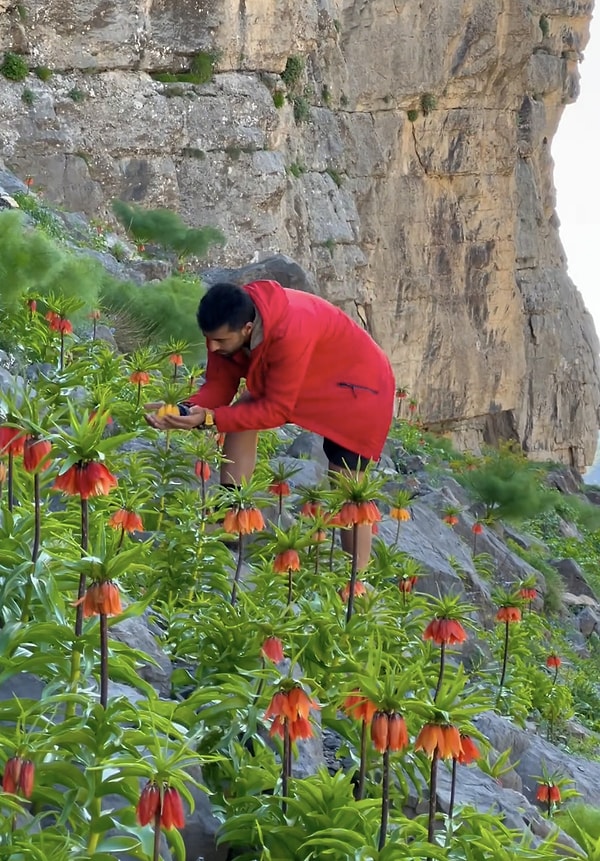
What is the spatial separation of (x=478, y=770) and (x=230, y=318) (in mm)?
1976

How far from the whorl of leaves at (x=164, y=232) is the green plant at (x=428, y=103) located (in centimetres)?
1327

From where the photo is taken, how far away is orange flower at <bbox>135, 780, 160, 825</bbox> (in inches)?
83.2

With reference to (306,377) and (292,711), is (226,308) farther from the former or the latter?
(292,711)

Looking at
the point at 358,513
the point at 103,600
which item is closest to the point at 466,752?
the point at 358,513

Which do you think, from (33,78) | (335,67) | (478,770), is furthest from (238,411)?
(335,67)

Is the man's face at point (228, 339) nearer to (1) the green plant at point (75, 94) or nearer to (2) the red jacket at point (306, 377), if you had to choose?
(2) the red jacket at point (306, 377)

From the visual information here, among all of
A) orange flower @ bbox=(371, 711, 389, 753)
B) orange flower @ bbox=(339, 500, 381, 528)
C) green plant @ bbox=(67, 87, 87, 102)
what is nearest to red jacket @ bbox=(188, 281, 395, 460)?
orange flower @ bbox=(339, 500, 381, 528)

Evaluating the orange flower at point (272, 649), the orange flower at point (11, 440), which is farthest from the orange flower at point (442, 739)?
the orange flower at point (11, 440)

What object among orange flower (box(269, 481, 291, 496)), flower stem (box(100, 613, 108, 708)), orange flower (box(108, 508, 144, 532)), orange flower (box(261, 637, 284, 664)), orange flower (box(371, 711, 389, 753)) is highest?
flower stem (box(100, 613, 108, 708))

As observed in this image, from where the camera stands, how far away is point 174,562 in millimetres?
4293

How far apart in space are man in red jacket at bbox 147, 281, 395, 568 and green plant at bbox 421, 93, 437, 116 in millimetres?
25401

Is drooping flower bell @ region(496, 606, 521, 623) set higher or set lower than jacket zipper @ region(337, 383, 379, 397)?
lower

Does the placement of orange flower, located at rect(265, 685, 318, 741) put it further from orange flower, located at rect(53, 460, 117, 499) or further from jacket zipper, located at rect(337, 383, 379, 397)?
jacket zipper, located at rect(337, 383, 379, 397)

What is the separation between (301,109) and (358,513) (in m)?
21.7
